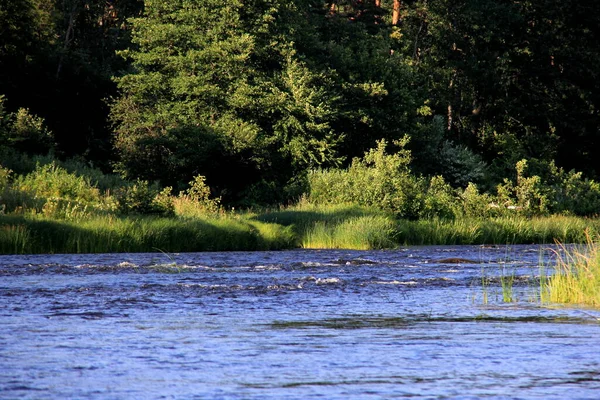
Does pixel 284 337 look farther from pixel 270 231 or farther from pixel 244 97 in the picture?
pixel 244 97

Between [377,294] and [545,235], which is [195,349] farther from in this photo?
[545,235]

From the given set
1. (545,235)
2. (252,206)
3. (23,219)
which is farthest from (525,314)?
(252,206)

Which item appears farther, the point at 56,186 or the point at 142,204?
the point at 56,186

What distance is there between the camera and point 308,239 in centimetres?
3198

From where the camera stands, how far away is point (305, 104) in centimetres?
4791

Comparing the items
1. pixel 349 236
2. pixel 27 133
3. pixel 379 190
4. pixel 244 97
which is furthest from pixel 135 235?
pixel 27 133

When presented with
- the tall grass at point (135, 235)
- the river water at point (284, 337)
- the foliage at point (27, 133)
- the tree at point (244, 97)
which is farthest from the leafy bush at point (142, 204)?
the foliage at point (27, 133)

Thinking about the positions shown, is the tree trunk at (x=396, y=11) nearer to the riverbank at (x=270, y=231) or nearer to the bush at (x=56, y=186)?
the riverbank at (x=270, y=231)

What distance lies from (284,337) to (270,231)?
66.9 feet

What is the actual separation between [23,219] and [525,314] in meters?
16.6

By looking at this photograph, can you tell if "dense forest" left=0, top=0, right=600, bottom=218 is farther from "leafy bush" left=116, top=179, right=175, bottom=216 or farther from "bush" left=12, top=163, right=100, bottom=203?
"leafy bush" left=116, top=179, right=175, bottom=216

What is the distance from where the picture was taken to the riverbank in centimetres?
2673

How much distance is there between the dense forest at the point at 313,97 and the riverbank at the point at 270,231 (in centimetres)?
300

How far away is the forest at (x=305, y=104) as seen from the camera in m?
42.4
